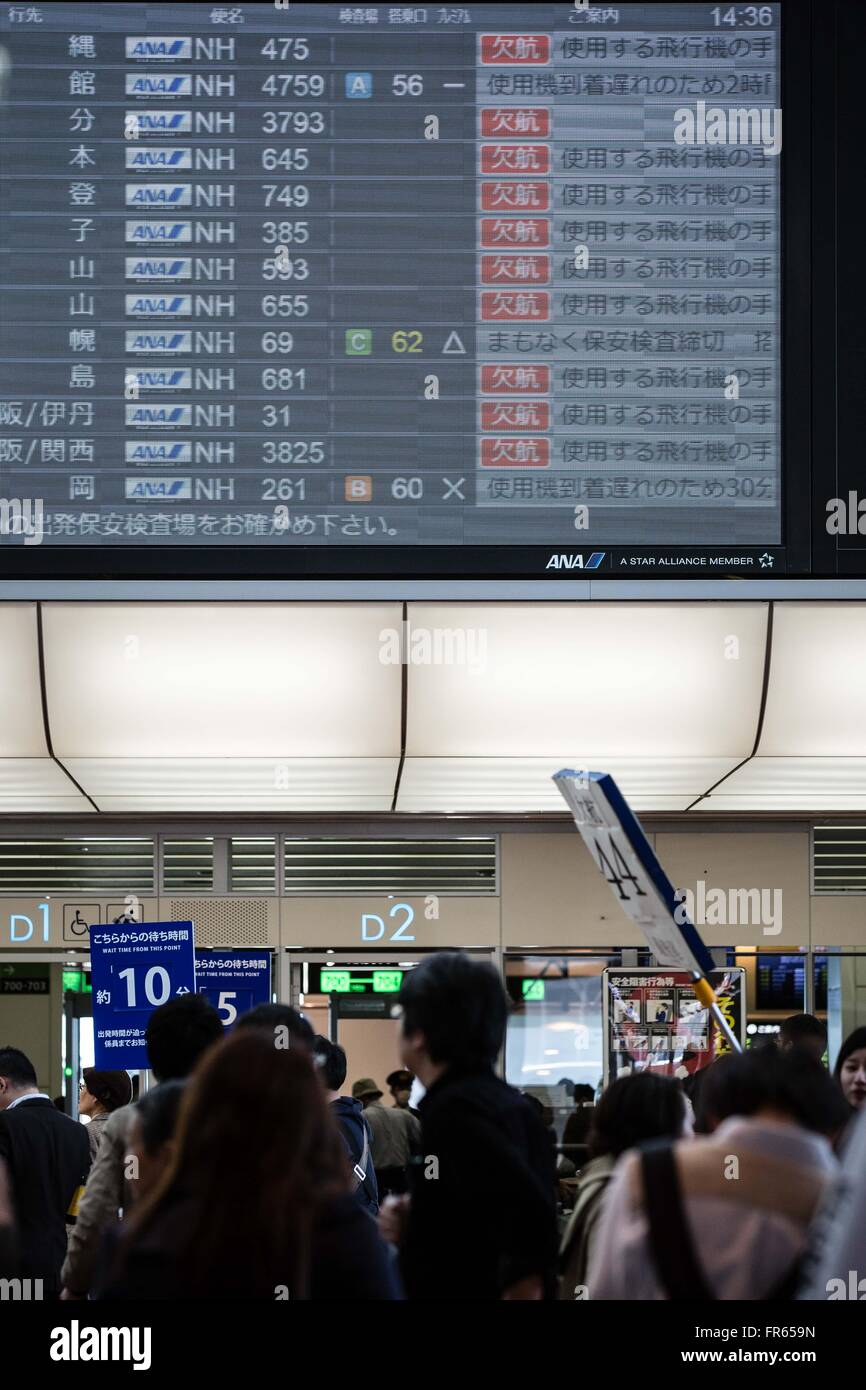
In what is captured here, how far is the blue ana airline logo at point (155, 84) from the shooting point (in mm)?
6754

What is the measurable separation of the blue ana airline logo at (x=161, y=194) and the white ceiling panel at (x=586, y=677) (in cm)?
206

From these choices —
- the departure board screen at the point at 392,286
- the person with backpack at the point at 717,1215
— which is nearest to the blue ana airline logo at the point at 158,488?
the departure board screen at the point at 392,286

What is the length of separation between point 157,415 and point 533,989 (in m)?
6.32

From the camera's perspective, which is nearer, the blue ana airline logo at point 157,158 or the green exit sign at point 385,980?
the blue ana airline logo at point 157,158

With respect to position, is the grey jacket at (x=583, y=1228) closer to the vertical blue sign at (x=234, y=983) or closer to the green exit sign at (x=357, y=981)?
the vertical blue sign at (x=234, y=983)

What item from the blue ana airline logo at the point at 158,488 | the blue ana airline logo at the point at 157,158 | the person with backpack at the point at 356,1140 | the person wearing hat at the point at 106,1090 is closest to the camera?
the person with backpack at the point at 356,1140

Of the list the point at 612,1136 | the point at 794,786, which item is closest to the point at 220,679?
the point at 794,786

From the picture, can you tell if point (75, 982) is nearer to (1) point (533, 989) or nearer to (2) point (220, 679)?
(1) point (533, 989)

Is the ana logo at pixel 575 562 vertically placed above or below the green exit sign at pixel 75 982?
above

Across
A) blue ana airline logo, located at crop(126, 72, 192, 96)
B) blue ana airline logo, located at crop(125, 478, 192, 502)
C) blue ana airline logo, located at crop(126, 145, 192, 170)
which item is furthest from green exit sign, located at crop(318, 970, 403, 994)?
blue ana airline logo, located at crop(126, 72, 192, 96)

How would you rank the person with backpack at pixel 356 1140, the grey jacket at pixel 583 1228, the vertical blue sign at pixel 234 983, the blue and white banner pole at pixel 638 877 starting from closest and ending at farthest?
the grey jacket at pixel 583 1228 → the blue and white banner pole at pixel 638 877 → the person with backpack at pixel 356 1140 → the vertical blue sign at pixel 234 983

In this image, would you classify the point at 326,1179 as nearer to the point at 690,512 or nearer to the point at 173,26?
the point at 690,512

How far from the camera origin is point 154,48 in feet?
22.2

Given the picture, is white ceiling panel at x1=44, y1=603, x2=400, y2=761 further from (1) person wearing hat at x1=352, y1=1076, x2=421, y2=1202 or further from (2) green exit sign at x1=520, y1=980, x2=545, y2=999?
(2) green exit sign at x1=520, y1=980, x2=545, y2=999
